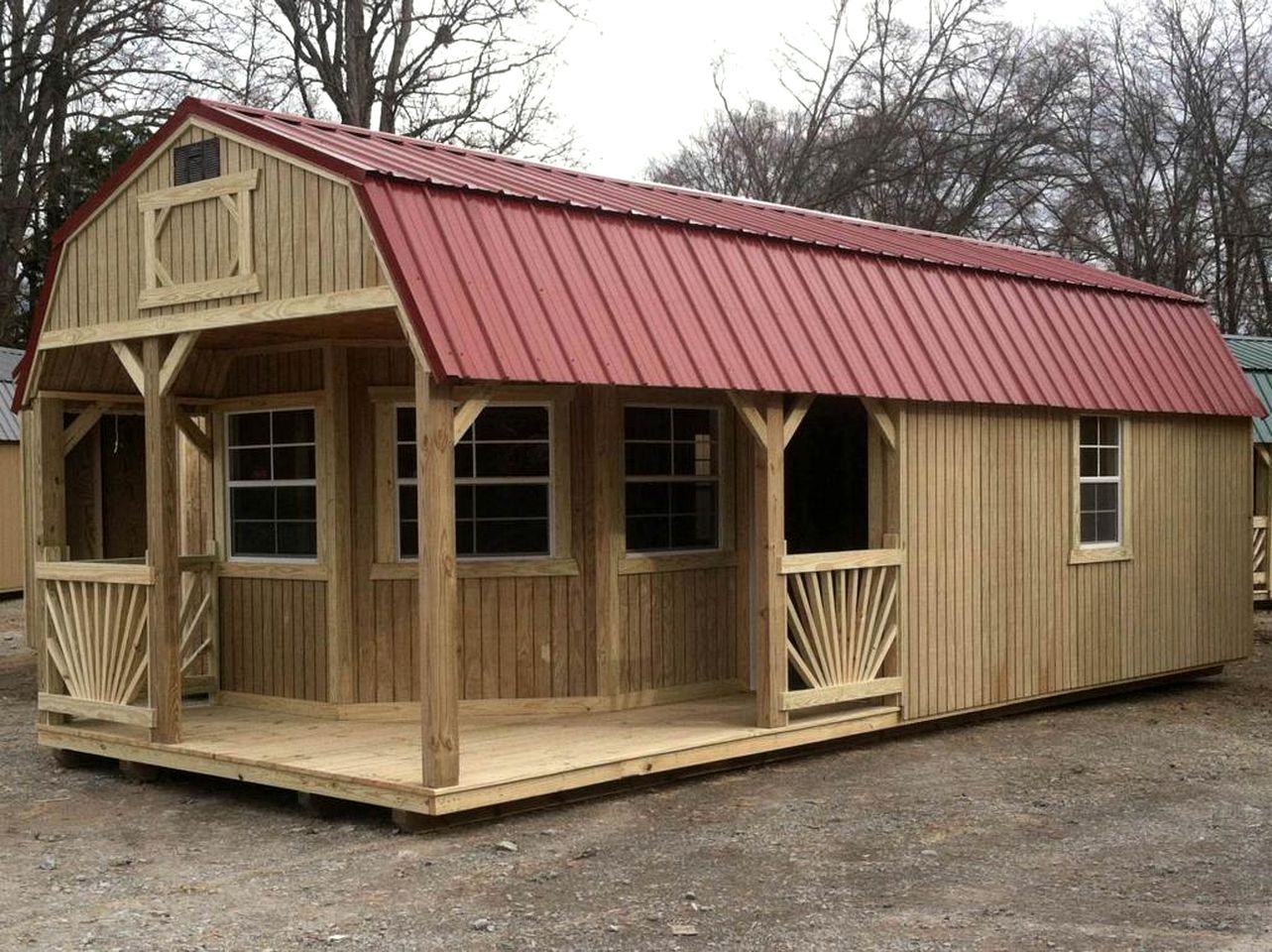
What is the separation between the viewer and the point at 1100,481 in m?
12.1

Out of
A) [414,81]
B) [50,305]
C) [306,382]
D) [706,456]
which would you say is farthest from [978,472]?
[414,81]

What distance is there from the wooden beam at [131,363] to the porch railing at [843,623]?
3.93m

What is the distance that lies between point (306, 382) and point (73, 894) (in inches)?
167

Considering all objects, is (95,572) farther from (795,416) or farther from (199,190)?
(795,416)

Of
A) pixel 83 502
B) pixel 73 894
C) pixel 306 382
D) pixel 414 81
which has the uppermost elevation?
pixel 414 81

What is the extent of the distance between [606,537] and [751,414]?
152 cm

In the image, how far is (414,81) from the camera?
86.0 ft

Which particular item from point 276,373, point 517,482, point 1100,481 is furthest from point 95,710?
point 1100,481

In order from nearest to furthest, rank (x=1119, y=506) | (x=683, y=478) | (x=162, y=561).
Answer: (x=162, y=561), (x=683, y=478), (x=1119, y=506)

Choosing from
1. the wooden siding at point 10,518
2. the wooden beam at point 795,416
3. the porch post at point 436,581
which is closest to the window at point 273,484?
the porch post at point 436,581

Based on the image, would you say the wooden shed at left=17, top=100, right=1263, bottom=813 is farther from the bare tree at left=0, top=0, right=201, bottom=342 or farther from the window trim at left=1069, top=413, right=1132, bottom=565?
the bare tree at left=0, top=0, right=201, bottom=342

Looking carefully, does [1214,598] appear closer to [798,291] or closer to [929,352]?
[929,352]

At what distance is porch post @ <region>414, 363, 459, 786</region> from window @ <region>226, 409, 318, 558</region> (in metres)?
2.86

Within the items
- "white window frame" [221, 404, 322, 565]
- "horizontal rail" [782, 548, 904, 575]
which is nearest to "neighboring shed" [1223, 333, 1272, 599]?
"horizontal rail" [782, 548, 904, 575]
